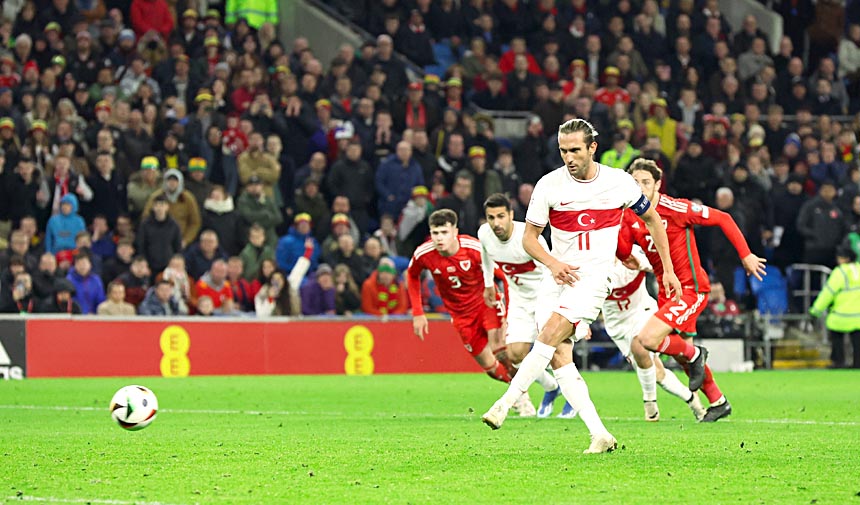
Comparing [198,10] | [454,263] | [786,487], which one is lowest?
[786,487]

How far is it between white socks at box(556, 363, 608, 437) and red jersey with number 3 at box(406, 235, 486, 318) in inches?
184

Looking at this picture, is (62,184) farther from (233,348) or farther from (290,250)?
(290,250)

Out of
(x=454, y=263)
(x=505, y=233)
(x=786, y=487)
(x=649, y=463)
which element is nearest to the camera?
(x=786, y=487)

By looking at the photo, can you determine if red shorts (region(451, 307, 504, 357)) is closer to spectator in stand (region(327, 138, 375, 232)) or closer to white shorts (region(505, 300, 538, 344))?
white shorts (region(505, 300, 538, 344))

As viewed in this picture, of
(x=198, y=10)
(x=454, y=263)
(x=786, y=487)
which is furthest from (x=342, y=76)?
(x=786, y=487)

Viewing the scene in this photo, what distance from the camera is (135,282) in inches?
834

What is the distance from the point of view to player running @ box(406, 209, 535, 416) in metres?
14.3

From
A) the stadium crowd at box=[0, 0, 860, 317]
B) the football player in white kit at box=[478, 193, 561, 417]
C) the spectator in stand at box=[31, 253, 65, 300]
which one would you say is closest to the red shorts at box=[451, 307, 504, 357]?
the football player in white kit at box=[478, 193, 561, 417]

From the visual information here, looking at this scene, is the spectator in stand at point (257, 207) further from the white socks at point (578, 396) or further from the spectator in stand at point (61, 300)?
the white socks at point (578, 396)

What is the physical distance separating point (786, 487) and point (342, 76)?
57.9ft

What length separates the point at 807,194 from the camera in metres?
26.6

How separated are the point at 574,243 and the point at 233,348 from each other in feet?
41.4

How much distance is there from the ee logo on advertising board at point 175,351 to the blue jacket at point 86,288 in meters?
1.08

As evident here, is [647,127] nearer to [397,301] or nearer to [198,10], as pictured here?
[397,301]
